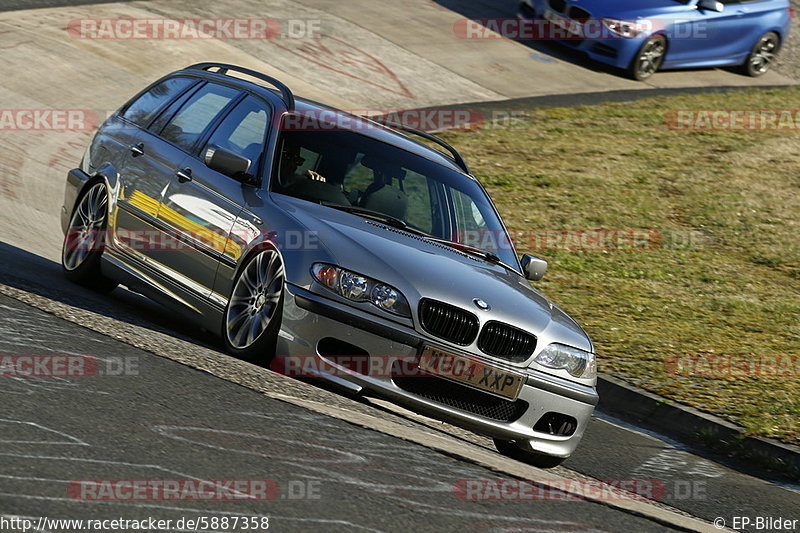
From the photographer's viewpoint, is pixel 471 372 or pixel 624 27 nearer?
pixel 471 372

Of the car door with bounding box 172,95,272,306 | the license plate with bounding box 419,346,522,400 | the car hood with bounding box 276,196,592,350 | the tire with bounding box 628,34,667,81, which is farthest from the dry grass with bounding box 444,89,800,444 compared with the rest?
the car door with bounding box 172,95,272,306

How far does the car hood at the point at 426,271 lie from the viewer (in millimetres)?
6551

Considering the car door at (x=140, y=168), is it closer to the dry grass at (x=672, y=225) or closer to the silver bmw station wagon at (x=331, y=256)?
the silver bmw station wagon at (x=331, y=256)

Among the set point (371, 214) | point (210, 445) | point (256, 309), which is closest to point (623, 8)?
point (371, 214)

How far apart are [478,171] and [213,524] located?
1158 cm

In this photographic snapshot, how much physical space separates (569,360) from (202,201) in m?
2.51

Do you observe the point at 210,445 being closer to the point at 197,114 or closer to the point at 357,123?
the point at 357,123

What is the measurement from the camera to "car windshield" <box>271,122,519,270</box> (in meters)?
7.53

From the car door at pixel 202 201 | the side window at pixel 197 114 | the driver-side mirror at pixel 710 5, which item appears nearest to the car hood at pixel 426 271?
the car door at pixel 202 201

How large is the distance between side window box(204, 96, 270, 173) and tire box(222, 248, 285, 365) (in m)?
0.90

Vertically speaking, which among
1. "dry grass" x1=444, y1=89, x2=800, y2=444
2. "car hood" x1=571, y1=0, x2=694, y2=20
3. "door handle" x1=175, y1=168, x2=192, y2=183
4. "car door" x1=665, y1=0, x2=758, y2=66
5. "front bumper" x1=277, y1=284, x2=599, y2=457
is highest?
"door handle" x1=175, y1=168, x2=192, y2=183

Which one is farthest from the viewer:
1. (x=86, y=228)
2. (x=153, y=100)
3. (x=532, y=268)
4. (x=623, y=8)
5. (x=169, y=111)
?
(x=623, y=8)

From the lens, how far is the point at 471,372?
649 centimetres

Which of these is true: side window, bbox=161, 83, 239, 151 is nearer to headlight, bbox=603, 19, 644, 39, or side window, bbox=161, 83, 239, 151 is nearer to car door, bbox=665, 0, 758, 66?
headlight, bbox=603, 19, 644, 39
